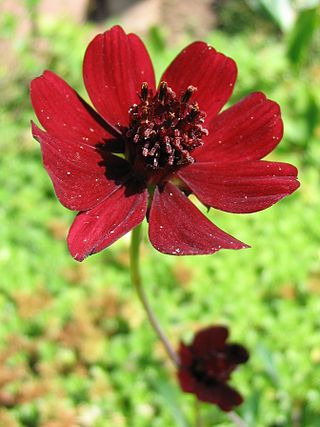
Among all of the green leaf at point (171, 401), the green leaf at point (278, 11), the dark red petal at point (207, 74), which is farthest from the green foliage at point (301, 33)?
the dark red petal at point (207, 74)

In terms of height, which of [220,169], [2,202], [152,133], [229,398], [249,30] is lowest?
[249,30]

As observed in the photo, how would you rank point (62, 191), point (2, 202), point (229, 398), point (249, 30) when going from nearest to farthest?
point (62, 191), point (229, 398), point (2, 202), point (249, 30)

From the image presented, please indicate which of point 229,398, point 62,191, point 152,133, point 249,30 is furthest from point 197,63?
point 249,30

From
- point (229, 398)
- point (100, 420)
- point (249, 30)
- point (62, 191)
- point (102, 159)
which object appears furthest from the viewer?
point (249, 30)

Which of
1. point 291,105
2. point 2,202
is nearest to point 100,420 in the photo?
point 2,202

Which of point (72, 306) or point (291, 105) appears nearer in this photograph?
point (72, 306)

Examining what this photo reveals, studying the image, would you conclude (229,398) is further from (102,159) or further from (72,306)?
(72,306)

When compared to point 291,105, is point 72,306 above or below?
above
